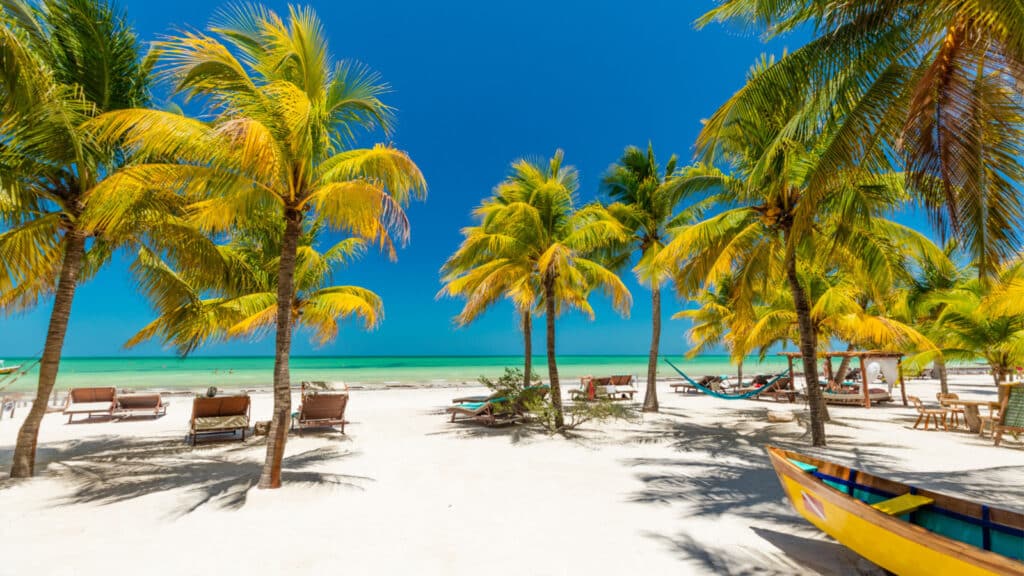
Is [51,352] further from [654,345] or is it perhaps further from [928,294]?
[928,294]

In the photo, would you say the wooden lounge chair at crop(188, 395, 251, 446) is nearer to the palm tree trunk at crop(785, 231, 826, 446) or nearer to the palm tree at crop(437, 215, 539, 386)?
the palm tree at crop(437, 215, 539, 386)

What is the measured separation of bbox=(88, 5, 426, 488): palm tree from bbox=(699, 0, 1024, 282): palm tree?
408cm

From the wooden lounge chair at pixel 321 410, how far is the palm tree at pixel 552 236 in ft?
14.0

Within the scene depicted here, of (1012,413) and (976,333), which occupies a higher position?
(976,333)

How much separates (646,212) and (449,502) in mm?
10957

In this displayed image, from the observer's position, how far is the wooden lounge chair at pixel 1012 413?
778 cm

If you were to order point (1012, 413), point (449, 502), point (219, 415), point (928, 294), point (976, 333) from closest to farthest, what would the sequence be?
point (449, 502) < point (1012, 413) < point (219, 415) < point (976, 333) < point (928, 294)

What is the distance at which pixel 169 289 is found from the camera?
291 inches

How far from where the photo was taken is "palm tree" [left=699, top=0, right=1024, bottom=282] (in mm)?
4121

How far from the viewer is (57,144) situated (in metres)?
5.62

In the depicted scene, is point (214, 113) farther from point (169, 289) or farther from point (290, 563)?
point (290, 563)

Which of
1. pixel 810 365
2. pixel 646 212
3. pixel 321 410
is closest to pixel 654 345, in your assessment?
pixel 646 212

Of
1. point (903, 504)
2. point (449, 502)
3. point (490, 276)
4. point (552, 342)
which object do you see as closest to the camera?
point (903, 504)

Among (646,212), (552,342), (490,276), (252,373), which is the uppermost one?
(646,212)
